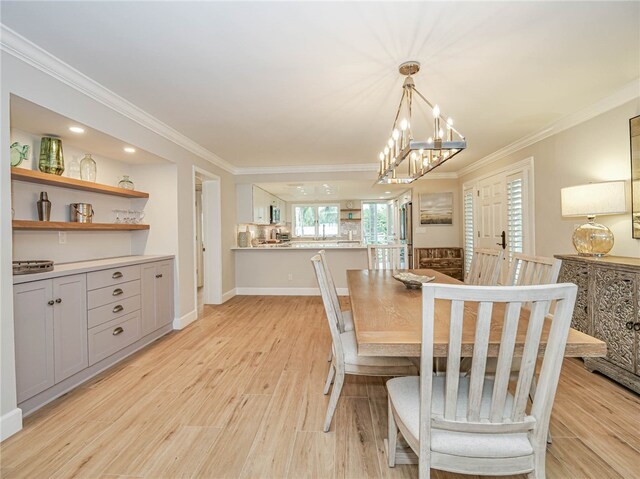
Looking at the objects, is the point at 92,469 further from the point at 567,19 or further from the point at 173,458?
the point at 567,19

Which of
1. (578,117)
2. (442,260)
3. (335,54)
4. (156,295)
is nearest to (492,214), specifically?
(442,260)

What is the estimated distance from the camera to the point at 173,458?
1598mm

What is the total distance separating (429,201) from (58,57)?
5742 millimetres

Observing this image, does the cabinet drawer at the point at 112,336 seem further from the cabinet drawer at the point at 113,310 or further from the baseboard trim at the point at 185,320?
the baseboard trim at the point at 185,320

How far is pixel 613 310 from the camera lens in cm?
228

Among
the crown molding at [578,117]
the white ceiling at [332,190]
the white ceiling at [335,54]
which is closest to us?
the white ceiling at [335,54]

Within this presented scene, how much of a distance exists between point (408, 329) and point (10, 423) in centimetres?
230

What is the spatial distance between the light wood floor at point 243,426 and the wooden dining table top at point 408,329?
724 millimetres

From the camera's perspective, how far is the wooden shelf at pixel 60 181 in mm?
2127

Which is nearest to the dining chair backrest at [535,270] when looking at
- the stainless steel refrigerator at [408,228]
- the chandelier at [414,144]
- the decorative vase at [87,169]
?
the chandelier at [414,144]

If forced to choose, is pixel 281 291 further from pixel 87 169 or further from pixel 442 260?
pixel 87 169

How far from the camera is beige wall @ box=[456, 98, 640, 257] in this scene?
265 centimetres

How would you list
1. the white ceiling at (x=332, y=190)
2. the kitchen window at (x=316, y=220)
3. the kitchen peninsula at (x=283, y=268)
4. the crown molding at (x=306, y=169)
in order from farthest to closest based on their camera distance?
1. the kitchen window at (x=316, y=220)
2. the white ceiling at (x=332, y=190)
3. the kitchen peninsula at (x=283, y=268)
4. the crown molding at (x=306, y=169)

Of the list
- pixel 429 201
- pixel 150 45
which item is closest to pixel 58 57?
pixel 150 45
